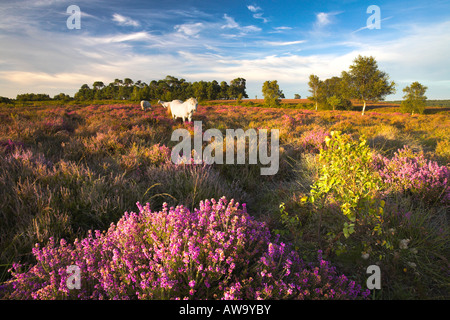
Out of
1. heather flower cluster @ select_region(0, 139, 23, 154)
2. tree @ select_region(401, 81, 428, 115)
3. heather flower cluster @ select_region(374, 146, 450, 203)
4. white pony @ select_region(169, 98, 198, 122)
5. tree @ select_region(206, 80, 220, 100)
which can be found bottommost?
heather flower cluster @ select_region(374, 146, 450, 203)

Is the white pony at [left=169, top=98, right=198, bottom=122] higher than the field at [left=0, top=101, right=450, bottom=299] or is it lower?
higher

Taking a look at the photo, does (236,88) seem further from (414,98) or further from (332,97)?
(414,98)

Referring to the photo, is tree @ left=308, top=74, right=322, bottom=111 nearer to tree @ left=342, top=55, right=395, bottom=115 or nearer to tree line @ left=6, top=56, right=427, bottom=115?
tree line @ left=6, top=56, right=427, bottom=115

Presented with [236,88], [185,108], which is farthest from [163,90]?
[185,108]

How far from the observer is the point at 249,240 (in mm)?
1920

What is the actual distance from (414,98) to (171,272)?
70.7 meters

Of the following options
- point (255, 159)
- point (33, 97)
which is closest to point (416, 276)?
point (255, 159)

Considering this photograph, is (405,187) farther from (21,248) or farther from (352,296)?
(21,248)

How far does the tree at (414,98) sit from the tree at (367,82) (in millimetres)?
14058

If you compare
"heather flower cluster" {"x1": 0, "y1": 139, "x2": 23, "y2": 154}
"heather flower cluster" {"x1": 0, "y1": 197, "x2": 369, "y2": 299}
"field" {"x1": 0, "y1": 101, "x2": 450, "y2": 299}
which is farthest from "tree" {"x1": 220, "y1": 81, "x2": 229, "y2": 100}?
"heather flower cluster" {"x1": 0, "y1": 197, "x2": 369, "y2": 299}

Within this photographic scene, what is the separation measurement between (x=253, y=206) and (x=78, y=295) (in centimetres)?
269

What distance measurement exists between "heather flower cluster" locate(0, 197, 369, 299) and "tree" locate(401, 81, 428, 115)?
6090cm

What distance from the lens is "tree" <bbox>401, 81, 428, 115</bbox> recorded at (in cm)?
4588

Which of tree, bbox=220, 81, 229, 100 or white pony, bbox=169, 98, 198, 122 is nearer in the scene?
white pony, bbox=169, 98, 198, 122
